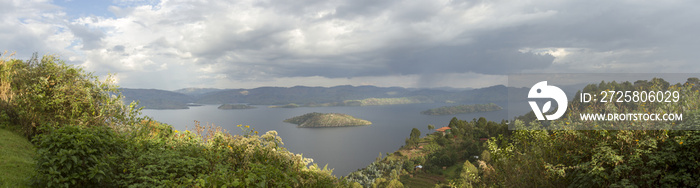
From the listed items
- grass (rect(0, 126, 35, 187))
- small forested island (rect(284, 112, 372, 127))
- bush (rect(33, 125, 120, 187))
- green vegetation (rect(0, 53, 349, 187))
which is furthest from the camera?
small forested island (rect(284, 112, 372, 127))

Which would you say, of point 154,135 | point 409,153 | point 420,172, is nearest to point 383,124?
point 409,153

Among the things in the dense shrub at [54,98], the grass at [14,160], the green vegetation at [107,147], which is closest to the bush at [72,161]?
the green vegetation at [107,147]

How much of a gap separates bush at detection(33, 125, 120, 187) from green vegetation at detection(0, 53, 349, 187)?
0.03 feet

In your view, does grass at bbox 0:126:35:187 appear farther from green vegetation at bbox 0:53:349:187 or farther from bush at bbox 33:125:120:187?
bush at bbox 33:125:120:187

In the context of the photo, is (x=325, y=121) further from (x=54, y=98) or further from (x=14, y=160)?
(x=14, y=160)

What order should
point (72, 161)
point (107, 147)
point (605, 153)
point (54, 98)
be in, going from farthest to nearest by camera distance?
point (54, 98) → point (605, 153) → point (107, 147) → point (72, 161)

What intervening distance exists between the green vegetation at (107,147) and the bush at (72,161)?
0.01 meters

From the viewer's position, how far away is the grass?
438 centimetres

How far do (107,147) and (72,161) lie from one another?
18.2 inches

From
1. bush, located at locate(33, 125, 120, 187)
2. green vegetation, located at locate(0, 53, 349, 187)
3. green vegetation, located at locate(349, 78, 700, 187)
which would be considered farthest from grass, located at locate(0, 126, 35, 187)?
green vegetation, located at locate(349, 78, 700, 187)

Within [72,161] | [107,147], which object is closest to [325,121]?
[107,147]

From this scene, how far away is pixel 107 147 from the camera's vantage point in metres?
4.45

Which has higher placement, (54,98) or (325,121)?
(54,98)

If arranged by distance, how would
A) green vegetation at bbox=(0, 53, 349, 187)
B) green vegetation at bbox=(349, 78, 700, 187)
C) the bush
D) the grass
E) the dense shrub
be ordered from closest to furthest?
the bush < green vegetation at bbox=(0, 53, 349, 187) < the grass < green vegetation at bbox=(349, 78, 700, 187) < the dense shrub
